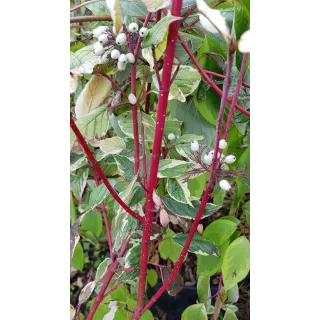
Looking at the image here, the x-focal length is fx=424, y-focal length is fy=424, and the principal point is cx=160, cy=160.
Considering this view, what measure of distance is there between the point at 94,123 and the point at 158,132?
7cm

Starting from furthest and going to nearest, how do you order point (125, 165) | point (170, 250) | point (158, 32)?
point (170, 250), point (125, 165), point (158, 32)

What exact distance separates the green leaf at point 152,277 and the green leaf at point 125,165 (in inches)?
6.4

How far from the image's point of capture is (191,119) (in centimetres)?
47

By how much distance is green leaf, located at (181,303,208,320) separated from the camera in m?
0.50

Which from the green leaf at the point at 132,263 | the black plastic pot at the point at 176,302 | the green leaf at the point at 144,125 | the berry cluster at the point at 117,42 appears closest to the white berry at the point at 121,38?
the berry cluster at the point at 117,42

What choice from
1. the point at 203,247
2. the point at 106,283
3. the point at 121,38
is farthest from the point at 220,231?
the point at 121,38

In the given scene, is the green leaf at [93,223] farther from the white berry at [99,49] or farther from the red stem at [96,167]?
the white berry at [99,49]

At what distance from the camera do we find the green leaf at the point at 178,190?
1.37ft

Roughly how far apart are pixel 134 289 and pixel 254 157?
288 mm

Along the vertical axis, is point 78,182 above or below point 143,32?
below

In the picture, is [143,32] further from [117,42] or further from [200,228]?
[200,228]

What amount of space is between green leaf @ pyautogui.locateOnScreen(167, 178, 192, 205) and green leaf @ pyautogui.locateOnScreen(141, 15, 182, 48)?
14 cm

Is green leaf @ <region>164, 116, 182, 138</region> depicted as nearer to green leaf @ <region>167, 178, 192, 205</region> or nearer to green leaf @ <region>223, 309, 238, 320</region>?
green leaf @ <region>167, 178, 192, 205</region>
